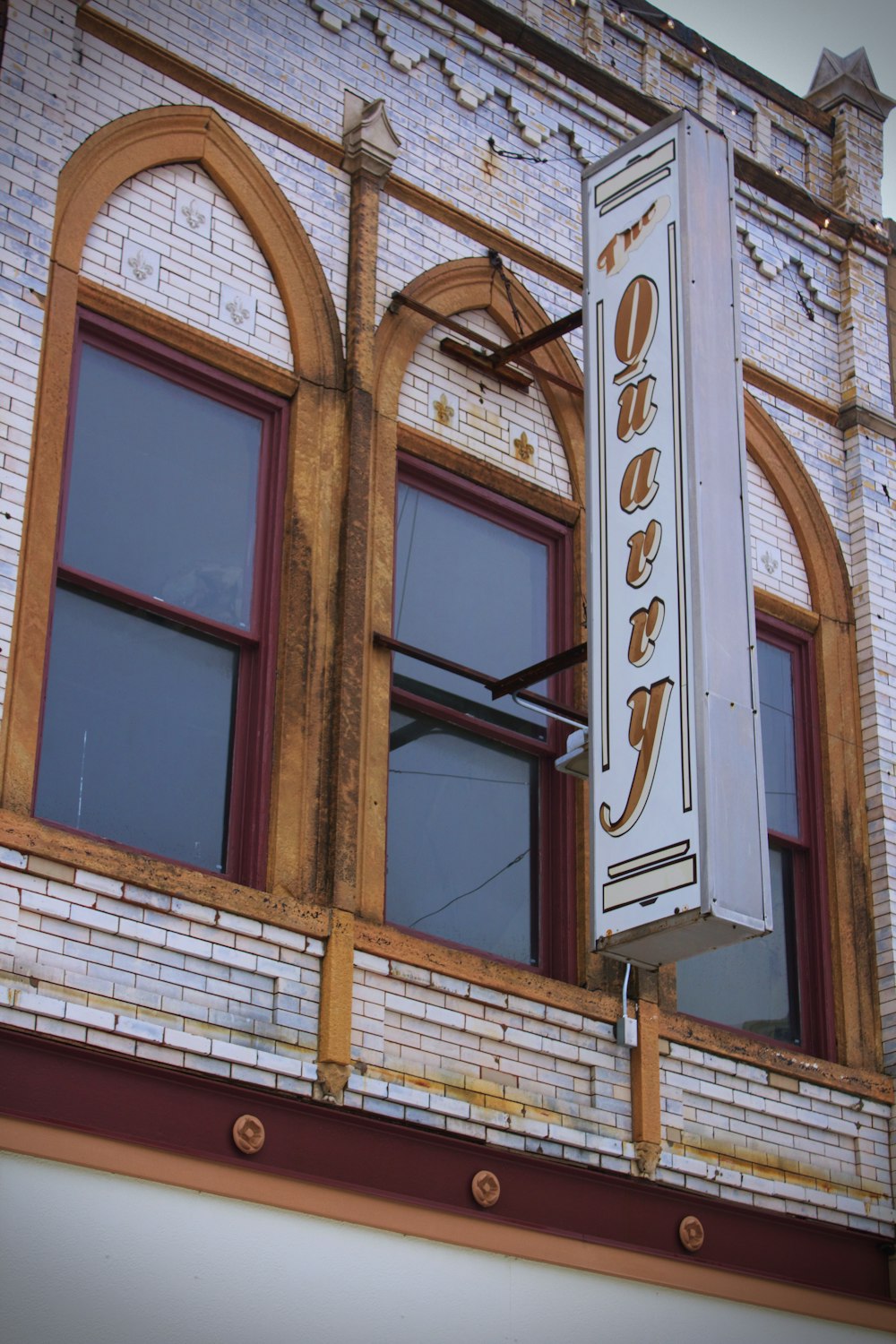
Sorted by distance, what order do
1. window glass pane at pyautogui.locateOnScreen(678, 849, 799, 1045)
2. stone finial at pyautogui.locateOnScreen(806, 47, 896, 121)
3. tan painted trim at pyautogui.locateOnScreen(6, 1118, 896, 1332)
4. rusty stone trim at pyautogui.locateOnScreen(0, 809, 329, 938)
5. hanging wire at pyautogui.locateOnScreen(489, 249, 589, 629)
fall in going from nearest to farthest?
tan painted trim at pyautogui.locateOnScreen(6, 1118, 896, 1332) → rusty stone trim at pyautogui.locateOnScreen(0, 809, 329, 938) → window glass pane at pyautogui.locateOnScreen(678, 849, 799, 1045) → hanging wire at pyautogui.locateOnScreen(489, 249, 589, 629) → stone finial at pyautogui.locateOnScreen(806, 47, 896, 121)

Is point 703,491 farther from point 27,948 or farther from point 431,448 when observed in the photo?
point 27,948

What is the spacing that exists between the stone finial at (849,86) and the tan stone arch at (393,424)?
395 centimetres

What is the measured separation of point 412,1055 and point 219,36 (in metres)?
5.58

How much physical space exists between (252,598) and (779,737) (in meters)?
3.98

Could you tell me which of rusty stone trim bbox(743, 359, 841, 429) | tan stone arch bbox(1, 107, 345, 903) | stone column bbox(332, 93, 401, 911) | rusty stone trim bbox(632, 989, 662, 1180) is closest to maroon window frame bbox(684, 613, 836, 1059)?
rusty stone trim bbox(632, 989, 662, 1180)

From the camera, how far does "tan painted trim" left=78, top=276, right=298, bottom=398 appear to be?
10.5 m

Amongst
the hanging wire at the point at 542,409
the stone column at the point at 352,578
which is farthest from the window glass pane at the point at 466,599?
the stone column at the point at 352,578

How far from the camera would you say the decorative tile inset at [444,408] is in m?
12.0

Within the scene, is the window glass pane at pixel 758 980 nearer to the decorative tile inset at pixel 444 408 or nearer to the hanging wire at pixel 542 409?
the hanging wire at pixel 542 409

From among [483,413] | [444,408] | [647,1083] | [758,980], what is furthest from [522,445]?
[647,1083]

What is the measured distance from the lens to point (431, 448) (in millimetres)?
11797

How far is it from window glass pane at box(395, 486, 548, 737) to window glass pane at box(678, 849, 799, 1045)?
1.78 m

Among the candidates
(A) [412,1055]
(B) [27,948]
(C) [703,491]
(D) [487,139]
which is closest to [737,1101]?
(A) [412,1055]

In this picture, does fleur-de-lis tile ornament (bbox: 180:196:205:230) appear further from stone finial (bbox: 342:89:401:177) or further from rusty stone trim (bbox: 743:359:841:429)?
rusty stone trim (bbox: 743:359:841:429)
